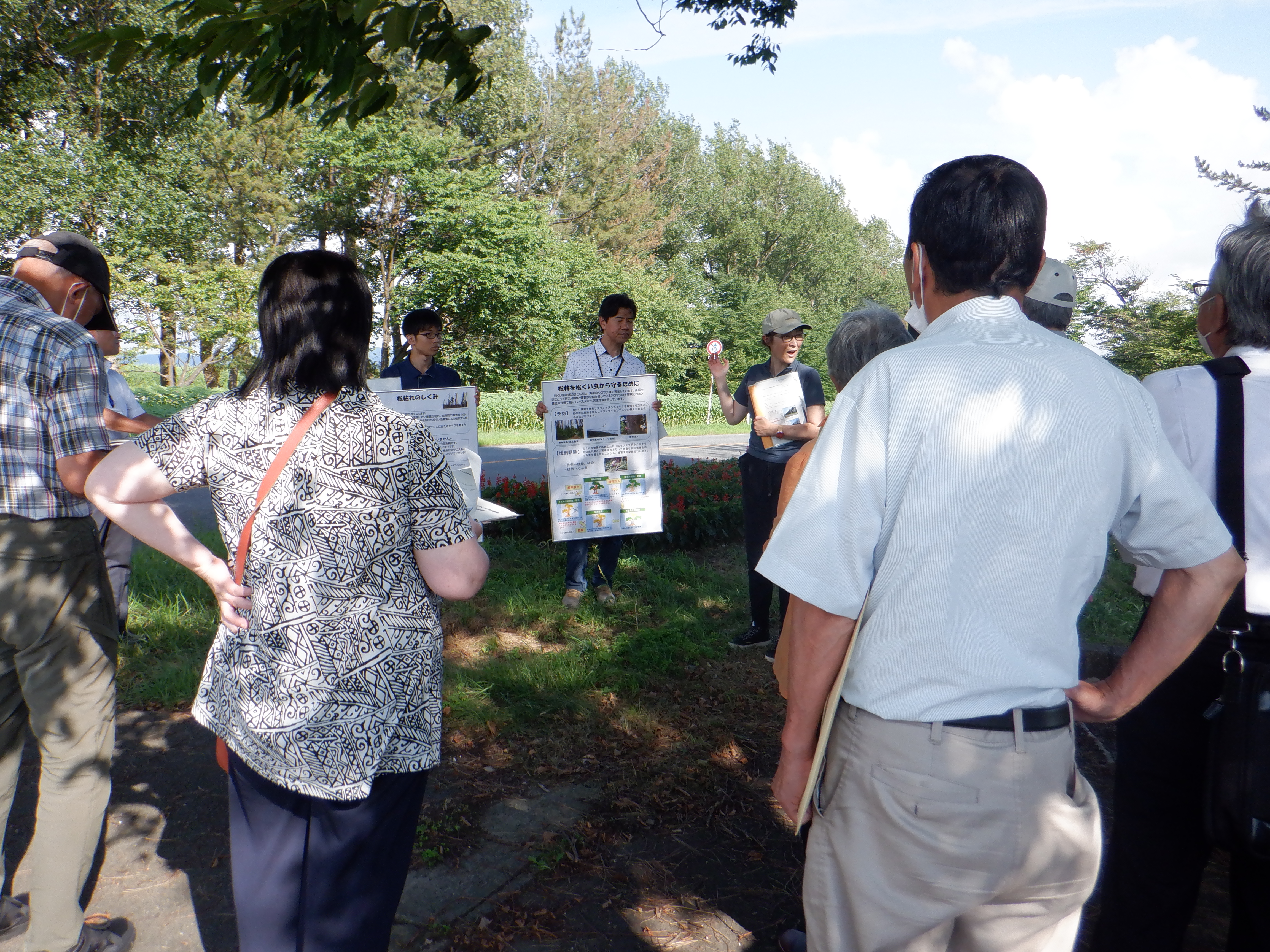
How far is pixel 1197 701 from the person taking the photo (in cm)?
201

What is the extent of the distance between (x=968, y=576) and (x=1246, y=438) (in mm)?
949

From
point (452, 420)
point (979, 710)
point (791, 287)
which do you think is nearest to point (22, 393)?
point (979, 710)

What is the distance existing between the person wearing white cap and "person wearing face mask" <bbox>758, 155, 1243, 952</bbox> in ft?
4.28

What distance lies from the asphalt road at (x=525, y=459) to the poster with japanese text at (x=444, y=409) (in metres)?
3.72

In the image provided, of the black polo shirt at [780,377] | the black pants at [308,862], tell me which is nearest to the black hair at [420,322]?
the black polo shirt at [780,377]

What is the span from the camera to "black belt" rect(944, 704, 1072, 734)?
1435 mm

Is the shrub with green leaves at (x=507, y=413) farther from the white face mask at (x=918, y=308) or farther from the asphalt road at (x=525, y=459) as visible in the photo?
the white face mask at (x=918, y=308)

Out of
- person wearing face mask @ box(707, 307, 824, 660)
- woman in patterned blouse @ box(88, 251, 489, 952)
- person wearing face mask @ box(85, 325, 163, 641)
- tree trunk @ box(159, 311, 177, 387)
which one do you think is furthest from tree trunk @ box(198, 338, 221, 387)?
woman in patterned blouse @ box(88, 251, 489, 952)

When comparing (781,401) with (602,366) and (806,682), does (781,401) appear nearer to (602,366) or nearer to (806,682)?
(602,366)

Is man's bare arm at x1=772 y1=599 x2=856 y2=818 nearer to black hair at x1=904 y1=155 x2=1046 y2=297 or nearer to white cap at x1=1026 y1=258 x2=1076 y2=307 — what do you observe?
black hair at x1=904 y1=155 x2=1046 y2=297

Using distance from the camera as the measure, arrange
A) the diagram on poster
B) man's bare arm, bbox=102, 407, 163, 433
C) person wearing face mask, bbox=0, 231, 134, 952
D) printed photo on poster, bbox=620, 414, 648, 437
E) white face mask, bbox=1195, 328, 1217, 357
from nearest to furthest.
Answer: white face mask, bbox=1195, 328, 1217, 357 → person wearing face mask, bbox=0, 231, 134, 952 → man's bare arm, bbox=102, 407, 163, 433 → the diagram on poster → printed photo on poster, bbox=620, 414, 648, 437

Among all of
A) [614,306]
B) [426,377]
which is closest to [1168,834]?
[614,306]

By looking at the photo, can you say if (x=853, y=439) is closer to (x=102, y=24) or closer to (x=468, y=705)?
(x=468, y=705)

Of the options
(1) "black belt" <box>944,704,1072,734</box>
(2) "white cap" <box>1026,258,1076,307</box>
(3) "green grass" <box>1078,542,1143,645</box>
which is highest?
(2) "white cap" <box>1026,258,1076,307</box>
